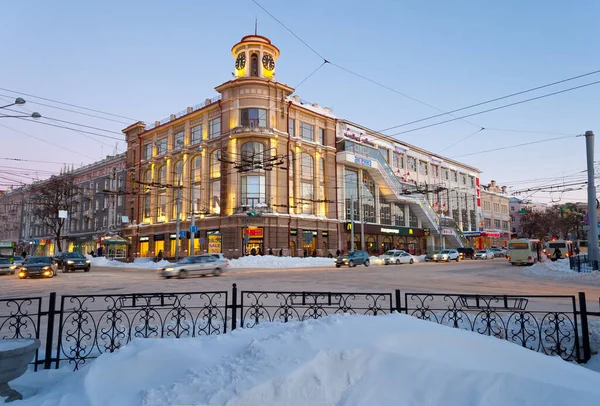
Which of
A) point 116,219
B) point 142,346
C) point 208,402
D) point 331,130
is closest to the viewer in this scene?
point 208,402

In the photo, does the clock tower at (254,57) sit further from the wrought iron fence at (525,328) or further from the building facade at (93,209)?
the wrought iron fence at (525,328)

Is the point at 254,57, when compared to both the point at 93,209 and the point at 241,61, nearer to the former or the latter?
the point at 241,61

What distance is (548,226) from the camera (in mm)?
81500

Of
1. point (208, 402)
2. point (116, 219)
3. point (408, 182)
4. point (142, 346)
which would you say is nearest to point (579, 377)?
point (208, 402)

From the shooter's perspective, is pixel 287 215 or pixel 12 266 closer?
pixel 12 266

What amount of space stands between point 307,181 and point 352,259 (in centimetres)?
1243

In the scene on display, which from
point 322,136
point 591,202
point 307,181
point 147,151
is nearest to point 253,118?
point 307,181

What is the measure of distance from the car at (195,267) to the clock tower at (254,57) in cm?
2351

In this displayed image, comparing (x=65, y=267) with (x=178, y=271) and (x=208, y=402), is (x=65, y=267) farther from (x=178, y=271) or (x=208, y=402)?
(x=208, y=402)

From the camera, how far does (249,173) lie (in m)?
41.9

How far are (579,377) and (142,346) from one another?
5055 millimetres

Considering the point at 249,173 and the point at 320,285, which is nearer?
the point at 320,285

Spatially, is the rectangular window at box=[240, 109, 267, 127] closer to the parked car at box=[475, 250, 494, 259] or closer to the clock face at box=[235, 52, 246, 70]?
the clock face at box=[235, 52, 246, 70]

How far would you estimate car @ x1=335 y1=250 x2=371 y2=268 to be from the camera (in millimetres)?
36406
